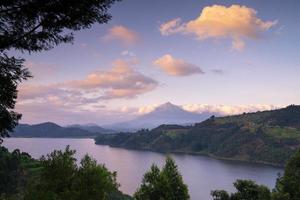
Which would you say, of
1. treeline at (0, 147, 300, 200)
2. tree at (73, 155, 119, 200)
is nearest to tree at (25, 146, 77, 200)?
treeline at (0, 147, 300, 200)

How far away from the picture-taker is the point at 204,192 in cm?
16400

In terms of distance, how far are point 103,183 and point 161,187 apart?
11.8 m

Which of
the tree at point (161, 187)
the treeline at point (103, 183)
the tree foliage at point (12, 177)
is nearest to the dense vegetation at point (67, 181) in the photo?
the treeline at point (103, 183)

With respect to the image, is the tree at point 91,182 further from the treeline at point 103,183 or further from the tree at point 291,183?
the tree at point 291,183

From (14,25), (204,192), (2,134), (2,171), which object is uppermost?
(14,25)

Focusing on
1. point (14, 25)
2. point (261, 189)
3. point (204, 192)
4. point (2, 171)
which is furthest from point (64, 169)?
point (204, 192)

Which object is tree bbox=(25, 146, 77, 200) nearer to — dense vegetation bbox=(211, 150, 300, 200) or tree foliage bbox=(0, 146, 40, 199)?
dense vegetation bbox=(211, 150, 300, 200)

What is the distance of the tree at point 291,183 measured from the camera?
4909 centimetres

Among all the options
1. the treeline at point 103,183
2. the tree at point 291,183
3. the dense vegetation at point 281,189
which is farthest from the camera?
the dense vegetation at point 281,189

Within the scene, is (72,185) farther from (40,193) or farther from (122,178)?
(122,178)

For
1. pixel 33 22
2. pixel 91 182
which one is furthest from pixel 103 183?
pixel 33 22

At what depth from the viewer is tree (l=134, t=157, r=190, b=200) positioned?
1788 inches

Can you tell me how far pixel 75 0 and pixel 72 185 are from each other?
67.7 feet

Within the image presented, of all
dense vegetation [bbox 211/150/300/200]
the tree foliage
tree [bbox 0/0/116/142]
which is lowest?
the tree foliage
